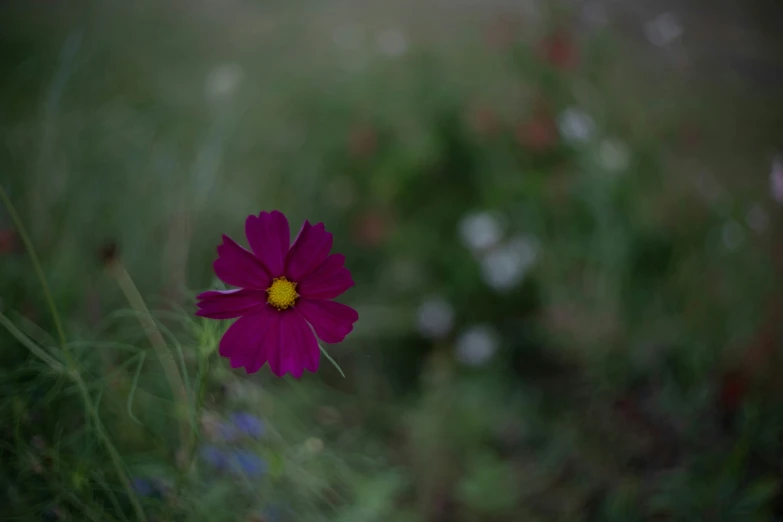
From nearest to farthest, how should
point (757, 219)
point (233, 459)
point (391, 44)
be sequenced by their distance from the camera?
point (233, 459), point (757, 219), point (391, 44)

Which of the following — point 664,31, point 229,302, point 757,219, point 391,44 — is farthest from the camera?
point 391,44

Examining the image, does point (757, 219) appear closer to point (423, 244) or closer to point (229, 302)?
point (423, 244)

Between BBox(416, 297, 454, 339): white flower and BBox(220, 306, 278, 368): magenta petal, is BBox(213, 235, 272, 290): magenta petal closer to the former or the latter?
BBox(220, 306, 278, 368): magenta petal

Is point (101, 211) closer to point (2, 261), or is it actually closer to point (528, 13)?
point (2, 261)

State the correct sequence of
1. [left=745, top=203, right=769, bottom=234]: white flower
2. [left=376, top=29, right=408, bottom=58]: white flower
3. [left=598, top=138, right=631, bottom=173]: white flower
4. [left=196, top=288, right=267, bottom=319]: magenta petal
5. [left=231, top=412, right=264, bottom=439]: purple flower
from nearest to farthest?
1. [left=196, top=288, right=267, bottom=319]: magenta petal
2. [left=231, top=412, right=264, bottom=439]: purple flower
3. [left=745, top=203, right=769, bottom=234]: white flower
4. [left=598, top=138, right=631, bottom=173]: white flower
5. [left=376, top=29, right=408, bottom=58]: white flower

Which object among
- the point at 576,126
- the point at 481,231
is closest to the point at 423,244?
the point at 481,231

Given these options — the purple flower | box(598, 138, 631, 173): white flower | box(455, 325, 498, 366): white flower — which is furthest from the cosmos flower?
box(598, 138, 631, 173): white flower

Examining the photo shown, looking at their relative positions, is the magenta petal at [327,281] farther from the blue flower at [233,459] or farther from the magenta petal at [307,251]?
the blue flower at [233,459]
